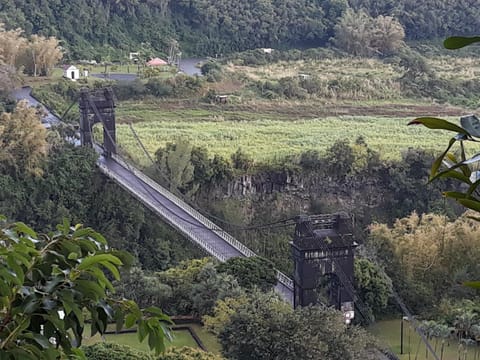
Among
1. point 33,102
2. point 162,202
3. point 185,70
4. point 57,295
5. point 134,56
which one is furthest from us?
point 134,56

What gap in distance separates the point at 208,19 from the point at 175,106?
19.7 ft

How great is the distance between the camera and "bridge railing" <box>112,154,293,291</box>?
31.9 ft

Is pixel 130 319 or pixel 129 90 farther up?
pixel 130 319

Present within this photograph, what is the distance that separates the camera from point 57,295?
1.29m

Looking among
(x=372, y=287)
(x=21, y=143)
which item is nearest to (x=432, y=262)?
(x=372, y=287)

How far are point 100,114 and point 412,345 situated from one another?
685cm

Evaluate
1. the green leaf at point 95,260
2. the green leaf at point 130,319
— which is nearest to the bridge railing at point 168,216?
the green leaf at point 130,319

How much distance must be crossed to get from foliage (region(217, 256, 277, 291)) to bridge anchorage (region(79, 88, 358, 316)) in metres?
0.24

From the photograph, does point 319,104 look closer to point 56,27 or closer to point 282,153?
point 282,153

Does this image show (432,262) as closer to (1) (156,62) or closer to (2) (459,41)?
(2) (459,41)

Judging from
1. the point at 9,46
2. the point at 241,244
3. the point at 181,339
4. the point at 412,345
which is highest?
the point at 9,46

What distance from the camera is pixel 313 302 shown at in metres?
8.74

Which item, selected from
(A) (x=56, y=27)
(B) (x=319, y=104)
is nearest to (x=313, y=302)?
(B) (x=319, y=104)

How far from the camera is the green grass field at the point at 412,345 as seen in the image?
7.98m
